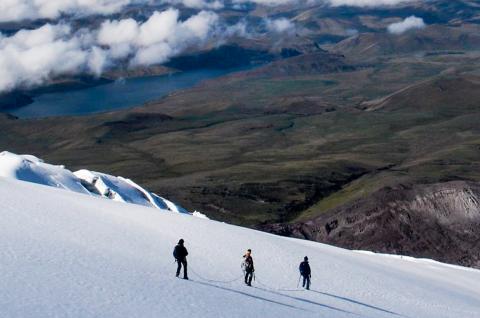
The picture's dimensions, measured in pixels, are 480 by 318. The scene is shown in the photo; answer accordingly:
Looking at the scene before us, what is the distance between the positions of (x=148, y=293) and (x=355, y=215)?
57.6m

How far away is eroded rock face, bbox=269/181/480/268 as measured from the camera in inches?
3022

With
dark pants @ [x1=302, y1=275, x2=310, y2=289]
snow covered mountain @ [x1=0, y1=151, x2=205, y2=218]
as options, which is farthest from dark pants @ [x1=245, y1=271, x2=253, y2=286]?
snow covered mountain @ [x1=0, y1=151, x2=205, y2=218]

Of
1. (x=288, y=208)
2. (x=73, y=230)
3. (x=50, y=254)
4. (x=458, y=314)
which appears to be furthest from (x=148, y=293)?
(x=288, y=208)

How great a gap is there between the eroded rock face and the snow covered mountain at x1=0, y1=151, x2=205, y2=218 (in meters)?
15.5

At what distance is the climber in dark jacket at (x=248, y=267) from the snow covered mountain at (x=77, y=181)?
3816cm

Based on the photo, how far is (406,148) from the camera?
622ft

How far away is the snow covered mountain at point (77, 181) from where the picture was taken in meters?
74.0

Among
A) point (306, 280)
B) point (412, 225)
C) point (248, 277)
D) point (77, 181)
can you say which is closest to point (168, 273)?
point (248, 277)

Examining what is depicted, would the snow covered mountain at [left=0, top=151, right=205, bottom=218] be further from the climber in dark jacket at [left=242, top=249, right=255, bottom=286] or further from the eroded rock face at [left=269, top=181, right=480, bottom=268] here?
the climber in dark jacket at [left=242, top=249, right=255, bottom=286]

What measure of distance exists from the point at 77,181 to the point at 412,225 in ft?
114

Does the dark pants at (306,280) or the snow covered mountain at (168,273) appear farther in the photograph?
the dark pants at (306,280)

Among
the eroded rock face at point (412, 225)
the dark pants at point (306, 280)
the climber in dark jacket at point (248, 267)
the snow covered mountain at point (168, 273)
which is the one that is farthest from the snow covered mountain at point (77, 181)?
the climber in dark jacket at point (248, 267)

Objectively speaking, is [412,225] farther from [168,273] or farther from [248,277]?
Answer: [168,273]

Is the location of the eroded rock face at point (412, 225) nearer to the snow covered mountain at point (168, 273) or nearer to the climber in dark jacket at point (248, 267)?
the snow covered mountain at point (168, 273)
